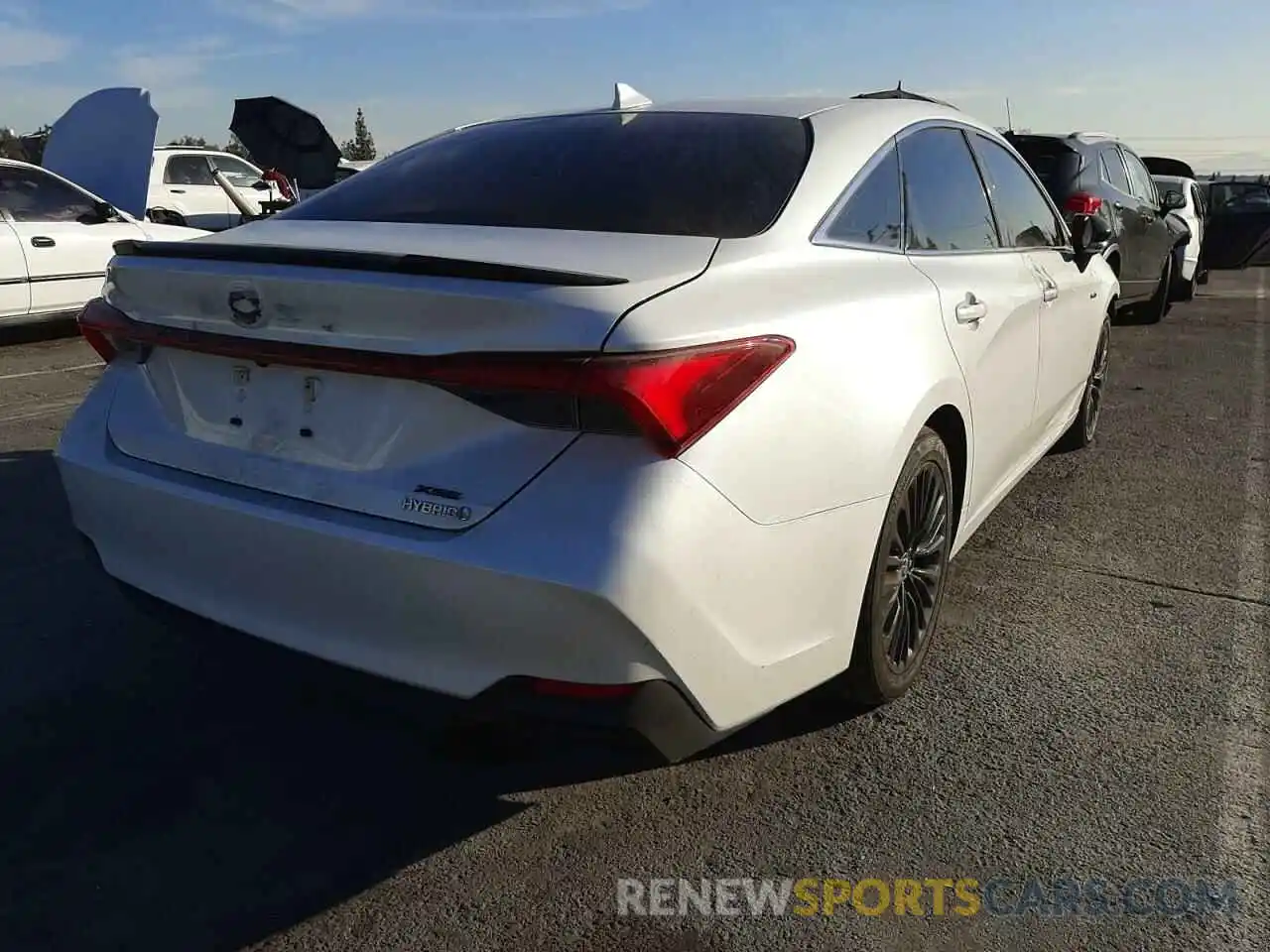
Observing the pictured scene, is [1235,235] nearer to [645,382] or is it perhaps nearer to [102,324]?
[645,382]

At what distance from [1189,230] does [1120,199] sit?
298 cm

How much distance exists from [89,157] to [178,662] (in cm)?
1073

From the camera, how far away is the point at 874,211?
9.90ft

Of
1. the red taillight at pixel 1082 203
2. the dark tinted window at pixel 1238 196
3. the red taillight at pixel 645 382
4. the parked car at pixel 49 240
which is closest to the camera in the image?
the red taillight at pixel 645 382

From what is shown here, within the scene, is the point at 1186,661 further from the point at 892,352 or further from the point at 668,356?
the point at 668,356

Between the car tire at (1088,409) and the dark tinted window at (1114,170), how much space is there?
4174 millimetres

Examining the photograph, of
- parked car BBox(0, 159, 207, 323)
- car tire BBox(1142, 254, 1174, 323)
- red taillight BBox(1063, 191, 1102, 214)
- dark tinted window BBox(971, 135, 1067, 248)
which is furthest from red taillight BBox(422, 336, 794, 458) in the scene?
car tire BBox(1142, 254, 1174, 323)

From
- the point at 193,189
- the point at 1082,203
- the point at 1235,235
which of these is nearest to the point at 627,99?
the point at 1082,203

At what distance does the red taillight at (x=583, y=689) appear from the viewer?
2061mm

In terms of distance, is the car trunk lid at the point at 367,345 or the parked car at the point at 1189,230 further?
the parked car at the point at 1189,230

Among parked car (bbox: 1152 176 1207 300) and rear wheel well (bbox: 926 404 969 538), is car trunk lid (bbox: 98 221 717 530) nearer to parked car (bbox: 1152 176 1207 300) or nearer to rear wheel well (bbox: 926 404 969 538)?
rear wheel well (bbox: 926 404 969 538)

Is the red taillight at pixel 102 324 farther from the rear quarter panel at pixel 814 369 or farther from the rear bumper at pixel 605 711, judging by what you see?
the rear quarter panel at pixel 814 369

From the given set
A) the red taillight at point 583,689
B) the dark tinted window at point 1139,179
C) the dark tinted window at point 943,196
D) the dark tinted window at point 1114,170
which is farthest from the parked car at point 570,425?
the dark tinted window at point 1139,179

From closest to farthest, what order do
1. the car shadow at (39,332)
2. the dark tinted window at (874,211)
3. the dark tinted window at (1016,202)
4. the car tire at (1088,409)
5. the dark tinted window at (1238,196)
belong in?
the dark tinted window at (874,211) → the dark tinted window at (1016,202) → the car tire at (1088,409) → the car shadow at (39,332) → the dark tinted window at (1238,196)
